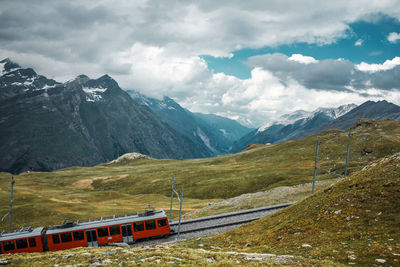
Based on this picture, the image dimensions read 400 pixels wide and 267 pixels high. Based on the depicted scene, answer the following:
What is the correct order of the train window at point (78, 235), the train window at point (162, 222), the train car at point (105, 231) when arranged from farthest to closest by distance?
the train window at point (162, 222), the train window at point (78, 235), the train car at point (105, 231)

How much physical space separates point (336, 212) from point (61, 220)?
204ft

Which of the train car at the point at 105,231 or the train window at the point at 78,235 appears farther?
the train window at the point at 78,235

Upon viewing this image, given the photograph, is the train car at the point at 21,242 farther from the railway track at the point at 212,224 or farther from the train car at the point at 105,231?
the railway track at the point at 212,224

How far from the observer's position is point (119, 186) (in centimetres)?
13600

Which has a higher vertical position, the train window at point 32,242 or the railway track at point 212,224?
the train window at point 32,242

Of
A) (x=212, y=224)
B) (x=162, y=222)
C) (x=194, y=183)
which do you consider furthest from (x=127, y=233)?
(x=194, y=183)

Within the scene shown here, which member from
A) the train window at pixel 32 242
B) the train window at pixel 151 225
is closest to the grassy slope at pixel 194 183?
the train window at pixel 32 242

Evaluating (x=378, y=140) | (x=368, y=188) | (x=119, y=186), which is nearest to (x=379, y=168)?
(x=368, y=188)

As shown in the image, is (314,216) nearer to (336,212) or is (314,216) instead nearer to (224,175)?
(336,212)

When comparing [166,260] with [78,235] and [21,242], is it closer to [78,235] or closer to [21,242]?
[78,235]

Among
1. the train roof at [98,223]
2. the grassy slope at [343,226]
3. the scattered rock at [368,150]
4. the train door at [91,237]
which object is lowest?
the train door at [91,237]

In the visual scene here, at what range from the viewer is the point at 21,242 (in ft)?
123

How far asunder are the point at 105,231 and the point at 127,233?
318 cm

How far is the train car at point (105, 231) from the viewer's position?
126 feet
